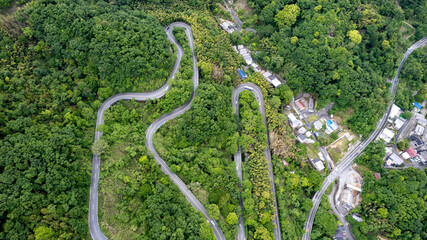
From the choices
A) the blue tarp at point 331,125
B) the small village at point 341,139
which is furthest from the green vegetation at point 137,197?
the blue tarp at point 331,125

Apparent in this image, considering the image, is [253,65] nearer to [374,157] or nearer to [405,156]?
[374,157]

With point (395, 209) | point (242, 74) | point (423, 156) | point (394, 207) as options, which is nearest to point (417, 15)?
point (423, 156)

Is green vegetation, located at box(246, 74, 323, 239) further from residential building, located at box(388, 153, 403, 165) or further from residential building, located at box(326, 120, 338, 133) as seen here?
residential building, located at box(388, 153, 403, 165)

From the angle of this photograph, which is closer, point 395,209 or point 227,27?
point 395,209

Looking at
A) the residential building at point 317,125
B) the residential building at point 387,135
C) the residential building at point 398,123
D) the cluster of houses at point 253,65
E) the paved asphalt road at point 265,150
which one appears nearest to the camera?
the paved asphalt road at point 265,150

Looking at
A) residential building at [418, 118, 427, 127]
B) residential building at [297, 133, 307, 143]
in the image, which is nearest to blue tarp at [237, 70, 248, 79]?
→ residential building at [297, 133, 307, 143]

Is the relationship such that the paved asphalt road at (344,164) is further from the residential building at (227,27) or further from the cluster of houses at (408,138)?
the residential building at (227,27)
